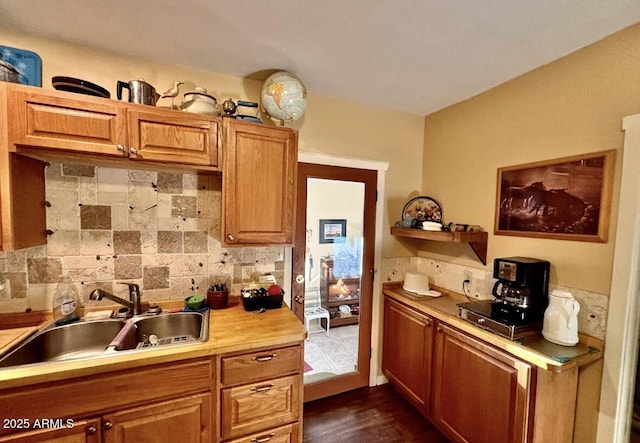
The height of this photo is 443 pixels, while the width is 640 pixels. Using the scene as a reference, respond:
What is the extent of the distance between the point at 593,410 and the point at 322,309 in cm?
176

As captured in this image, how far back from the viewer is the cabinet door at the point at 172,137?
57.1 inches

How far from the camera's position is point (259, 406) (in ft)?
4.75

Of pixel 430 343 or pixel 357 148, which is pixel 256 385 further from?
pixel 357 148

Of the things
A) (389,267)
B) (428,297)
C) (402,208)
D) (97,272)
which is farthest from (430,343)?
(97,272)

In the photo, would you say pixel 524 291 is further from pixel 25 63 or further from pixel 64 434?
pixel 25 63

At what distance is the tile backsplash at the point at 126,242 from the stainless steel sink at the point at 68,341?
191mm

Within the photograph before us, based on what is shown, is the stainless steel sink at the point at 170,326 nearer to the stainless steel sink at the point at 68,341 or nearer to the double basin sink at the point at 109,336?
the double basin sink at the point at 109,336

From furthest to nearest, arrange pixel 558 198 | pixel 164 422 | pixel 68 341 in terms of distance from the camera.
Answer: pixel 558 198, pixel 68 341, pixel 164 422

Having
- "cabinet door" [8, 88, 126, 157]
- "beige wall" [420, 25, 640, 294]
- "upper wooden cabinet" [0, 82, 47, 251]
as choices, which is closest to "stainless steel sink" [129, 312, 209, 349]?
"upper wooden cabinet" [0, 82, 47, 251]

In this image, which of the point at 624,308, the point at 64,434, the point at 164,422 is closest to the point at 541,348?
the point at 624,308

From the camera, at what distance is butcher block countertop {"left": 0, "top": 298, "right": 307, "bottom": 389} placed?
1.08 metres

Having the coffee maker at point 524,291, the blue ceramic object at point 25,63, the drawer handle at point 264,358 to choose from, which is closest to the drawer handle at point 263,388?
the drawer handle at point 264,358

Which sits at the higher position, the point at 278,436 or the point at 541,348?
the point at 541,348

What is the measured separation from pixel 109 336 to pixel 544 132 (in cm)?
303
